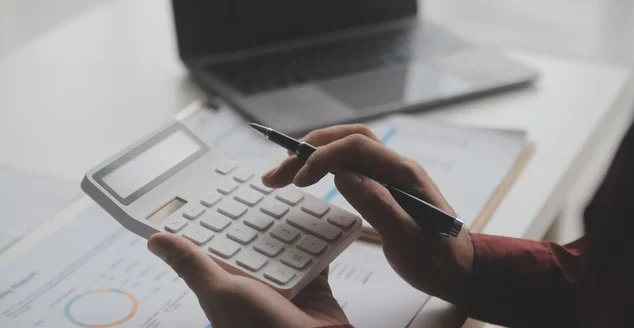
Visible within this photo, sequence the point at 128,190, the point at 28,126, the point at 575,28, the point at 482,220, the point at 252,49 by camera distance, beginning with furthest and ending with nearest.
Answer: the point at 575,28 < the point at 252,49 < the point at 28,126 < the point at 482,220 < the point at 128,190

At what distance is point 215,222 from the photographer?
59 centimetres

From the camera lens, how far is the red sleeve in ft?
2.05

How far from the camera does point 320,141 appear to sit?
26.1 inches

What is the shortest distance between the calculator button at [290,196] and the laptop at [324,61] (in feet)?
0.67

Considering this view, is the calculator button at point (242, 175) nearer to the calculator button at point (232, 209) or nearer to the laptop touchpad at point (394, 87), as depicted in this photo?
the calculator button at point (232, 209)

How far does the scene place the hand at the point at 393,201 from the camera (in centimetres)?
60

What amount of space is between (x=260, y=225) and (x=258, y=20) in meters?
0.45

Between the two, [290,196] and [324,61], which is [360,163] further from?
[324,61]

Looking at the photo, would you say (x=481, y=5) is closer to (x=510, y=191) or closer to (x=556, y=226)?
(x=556, y=226)

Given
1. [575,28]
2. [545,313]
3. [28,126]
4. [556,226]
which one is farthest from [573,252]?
[575,28]

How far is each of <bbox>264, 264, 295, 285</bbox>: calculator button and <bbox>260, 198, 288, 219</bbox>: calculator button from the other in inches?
2.4

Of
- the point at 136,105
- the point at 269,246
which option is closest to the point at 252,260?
the point at 269,246

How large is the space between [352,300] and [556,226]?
47 centimetres

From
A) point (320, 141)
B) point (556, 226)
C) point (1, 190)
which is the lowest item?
point (556, 226)
